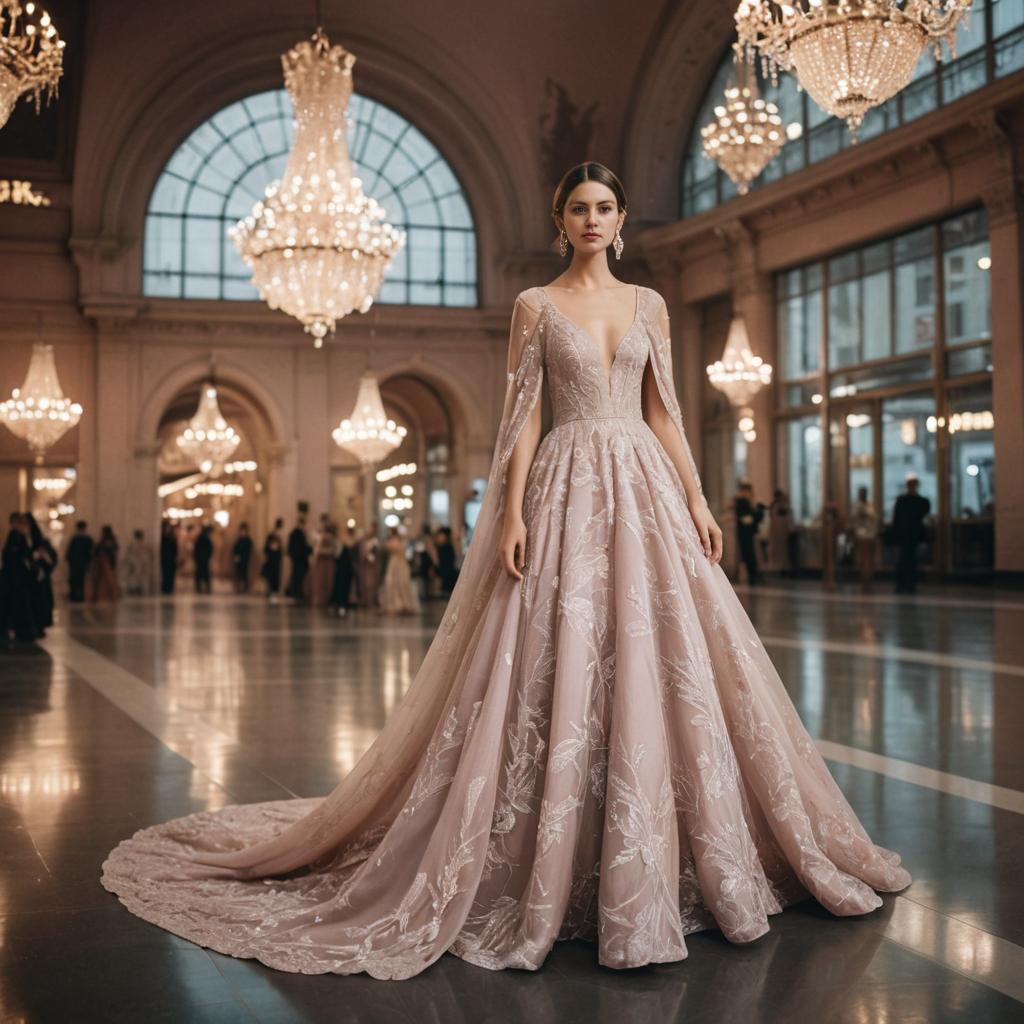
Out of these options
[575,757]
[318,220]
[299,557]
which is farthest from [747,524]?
[575,757]

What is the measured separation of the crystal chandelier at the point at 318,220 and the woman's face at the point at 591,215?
34.0 ft

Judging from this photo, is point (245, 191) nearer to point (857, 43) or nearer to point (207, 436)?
point (207, 436)

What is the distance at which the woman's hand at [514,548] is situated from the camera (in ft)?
9.52

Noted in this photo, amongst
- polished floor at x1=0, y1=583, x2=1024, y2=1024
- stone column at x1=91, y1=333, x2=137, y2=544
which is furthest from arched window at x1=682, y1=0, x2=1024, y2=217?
stone column at x1=91, y1=333, x2=137, y2=544

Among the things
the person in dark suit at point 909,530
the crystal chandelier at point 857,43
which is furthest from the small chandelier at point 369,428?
the crystal chandelier at point 857,43

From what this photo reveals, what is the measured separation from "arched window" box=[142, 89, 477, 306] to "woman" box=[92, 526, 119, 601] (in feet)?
17.5

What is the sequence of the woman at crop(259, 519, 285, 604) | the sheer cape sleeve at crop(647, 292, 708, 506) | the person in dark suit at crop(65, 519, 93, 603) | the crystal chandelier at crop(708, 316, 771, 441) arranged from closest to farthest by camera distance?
the sheer cape sleeve at crop(647, 292, 708, 506), the crystal chandelier at crop(708, 316, 771, 441), the person in dark suit at crop(65, 519, 93, 603), the woman at crop(259, 519, 285, 604)

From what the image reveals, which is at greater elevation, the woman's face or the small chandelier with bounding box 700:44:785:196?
the small chandelier with bounding box 700:44:785:196

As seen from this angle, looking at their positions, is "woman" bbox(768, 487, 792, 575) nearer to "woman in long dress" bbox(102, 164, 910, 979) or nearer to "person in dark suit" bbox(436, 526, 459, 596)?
"person in dark suit" bbox(436, 526, 459, 596)

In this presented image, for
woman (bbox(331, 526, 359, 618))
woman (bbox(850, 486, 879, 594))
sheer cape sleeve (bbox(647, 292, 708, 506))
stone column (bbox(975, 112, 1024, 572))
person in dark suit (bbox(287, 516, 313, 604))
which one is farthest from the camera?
person in dark suit (bbox(287, 516, 313, 604))

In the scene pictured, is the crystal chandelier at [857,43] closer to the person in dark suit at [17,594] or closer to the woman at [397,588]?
the person in dark suit at [17,594]

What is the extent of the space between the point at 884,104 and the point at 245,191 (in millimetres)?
11756

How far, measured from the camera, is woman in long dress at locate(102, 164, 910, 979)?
262 cm

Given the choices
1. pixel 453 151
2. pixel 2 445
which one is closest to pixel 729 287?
pixel 453 151
